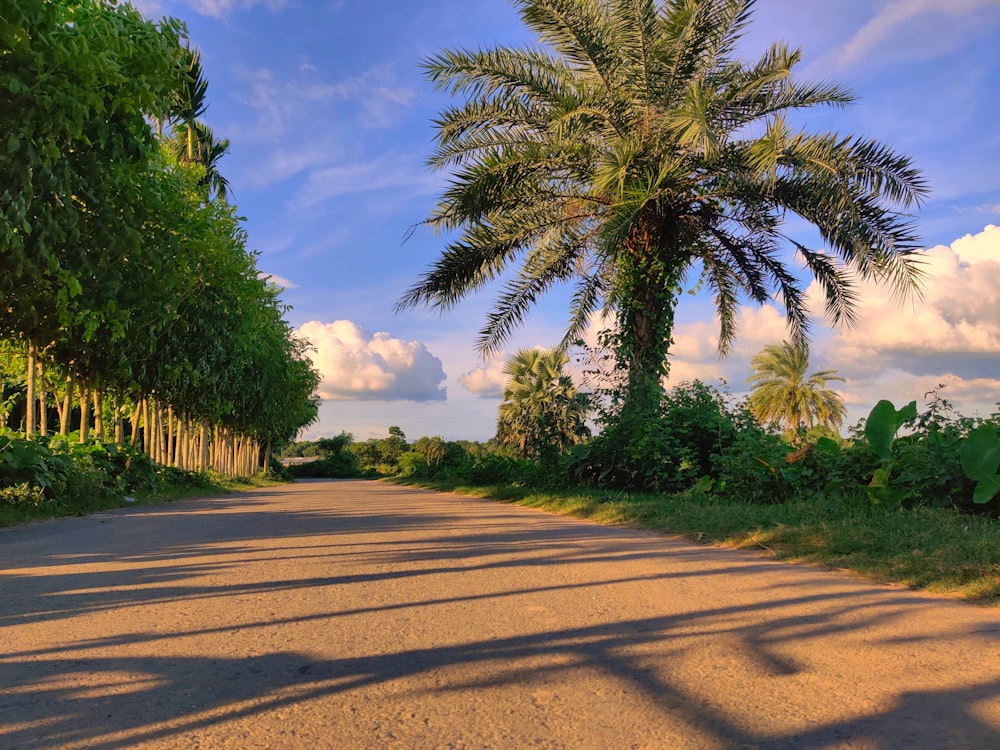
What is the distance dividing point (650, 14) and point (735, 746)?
42.1ft

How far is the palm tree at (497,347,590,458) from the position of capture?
17609 millimetres

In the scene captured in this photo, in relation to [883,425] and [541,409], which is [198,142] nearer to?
[541,409]

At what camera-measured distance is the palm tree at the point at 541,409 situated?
1761 cm

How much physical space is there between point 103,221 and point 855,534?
30.1 ft

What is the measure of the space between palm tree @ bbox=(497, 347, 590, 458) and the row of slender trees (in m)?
7.69

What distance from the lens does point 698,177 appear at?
13602 millimetres

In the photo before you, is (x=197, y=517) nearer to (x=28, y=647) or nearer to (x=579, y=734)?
(x=28, y=647)

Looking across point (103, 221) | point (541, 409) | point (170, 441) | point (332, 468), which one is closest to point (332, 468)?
point (332, 468)

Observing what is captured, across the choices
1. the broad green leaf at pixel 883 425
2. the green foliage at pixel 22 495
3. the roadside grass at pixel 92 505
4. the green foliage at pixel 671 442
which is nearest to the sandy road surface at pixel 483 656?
the broad green leaf at pixel 883 425

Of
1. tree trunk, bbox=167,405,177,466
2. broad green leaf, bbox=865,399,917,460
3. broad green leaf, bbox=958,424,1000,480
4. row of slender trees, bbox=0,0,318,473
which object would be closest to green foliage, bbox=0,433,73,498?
row of slender trees, bbox=0,0,318,473

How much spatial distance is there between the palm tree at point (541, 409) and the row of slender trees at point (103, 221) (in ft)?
25.2

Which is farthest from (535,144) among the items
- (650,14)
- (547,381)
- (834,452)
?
(547,381)

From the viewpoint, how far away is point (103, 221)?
8945 millimetres

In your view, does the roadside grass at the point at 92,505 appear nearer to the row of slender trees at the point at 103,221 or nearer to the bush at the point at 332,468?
the row of slender trees at the point at 103,221
